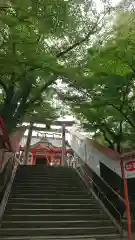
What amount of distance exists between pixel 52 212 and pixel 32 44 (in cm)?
500

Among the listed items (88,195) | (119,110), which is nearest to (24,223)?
(88,195)

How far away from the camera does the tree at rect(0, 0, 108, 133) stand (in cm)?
479

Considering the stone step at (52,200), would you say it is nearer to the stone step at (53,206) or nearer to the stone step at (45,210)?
the stone step at (53,206)

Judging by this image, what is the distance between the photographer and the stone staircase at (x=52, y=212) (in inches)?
228

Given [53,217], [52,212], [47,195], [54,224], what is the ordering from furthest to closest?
[47,195]
[52,212]
[53,217]
[54,224]

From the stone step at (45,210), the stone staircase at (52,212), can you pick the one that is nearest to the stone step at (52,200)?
the stone staircase at (52,212)

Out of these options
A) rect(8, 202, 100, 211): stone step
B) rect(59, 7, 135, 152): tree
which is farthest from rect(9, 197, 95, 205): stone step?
rect(59, 7, 135, 152): tree

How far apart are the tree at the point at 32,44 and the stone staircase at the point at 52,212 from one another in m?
2.74

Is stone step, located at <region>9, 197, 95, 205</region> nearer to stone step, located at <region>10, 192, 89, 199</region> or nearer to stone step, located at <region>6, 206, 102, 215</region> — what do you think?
stone step, located at <region>10, 192, 89, 199</region>

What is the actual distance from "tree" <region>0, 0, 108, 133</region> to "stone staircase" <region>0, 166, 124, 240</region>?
8.99 feet

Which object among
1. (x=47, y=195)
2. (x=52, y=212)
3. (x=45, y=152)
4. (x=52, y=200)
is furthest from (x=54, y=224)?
(x=45, y=152)

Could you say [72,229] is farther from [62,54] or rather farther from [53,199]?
[62,54]

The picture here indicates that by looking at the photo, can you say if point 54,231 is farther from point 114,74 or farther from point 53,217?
point 114,74

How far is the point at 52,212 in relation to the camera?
6.95 metres
